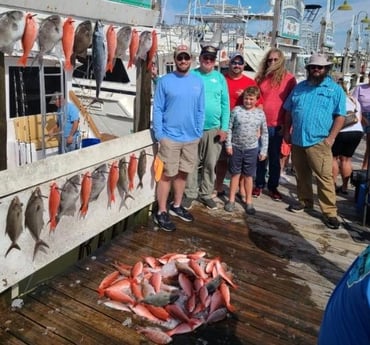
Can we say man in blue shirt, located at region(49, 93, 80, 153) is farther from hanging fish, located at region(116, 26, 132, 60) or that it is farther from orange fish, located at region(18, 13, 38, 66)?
orange fish, located at region(18, 13, 38, 66)

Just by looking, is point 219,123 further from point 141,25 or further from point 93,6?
point 93,6

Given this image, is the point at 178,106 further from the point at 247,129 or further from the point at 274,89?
the point at 274,89

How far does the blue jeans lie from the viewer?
515 centimetres

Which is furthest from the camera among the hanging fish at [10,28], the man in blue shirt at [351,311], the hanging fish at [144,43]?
the hanging fish at [144,43]

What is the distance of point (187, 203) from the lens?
199 inches

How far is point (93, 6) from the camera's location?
333cm

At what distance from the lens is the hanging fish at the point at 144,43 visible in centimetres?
383

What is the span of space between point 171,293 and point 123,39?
223cm

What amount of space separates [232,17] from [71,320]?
20758 mm

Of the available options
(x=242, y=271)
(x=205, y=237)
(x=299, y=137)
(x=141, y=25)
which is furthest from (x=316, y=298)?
(x=141, y=25)

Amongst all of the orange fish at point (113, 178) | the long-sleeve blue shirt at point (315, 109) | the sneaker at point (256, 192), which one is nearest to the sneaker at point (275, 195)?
the sneaker at point (256, 192)

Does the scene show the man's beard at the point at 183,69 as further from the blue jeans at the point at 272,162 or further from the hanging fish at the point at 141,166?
the blue jeans at the point at 272,162

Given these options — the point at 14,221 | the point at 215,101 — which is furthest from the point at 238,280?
the point at 215,101

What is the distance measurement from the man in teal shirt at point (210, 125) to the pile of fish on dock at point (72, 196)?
955mm
